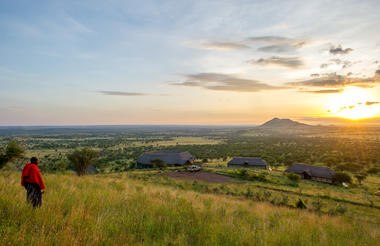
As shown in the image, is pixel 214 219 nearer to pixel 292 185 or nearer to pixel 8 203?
pixel 8 203

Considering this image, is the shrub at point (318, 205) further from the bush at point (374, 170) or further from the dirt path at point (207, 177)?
the bush at point (374, 170)

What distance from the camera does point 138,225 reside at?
187 inches

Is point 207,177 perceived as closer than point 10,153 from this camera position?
No

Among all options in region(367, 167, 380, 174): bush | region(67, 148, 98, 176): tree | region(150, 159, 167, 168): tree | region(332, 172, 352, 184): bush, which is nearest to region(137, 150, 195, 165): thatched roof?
region(150, 159, 167, 168): tree

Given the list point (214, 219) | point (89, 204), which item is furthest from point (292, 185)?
point (89, 204)

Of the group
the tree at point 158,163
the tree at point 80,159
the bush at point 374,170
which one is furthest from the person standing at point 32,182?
the bush at point 374,170

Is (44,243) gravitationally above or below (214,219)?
above

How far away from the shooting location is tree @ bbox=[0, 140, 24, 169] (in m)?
18.6

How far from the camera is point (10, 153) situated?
18781 mm

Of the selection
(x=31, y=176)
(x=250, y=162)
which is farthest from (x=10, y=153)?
(x=250, y=162)

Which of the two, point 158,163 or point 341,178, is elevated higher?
point 158,163

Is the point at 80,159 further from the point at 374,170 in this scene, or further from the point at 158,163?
the point at 374,170

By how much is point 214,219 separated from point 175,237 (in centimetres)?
157

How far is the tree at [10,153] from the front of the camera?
60.9 ft
